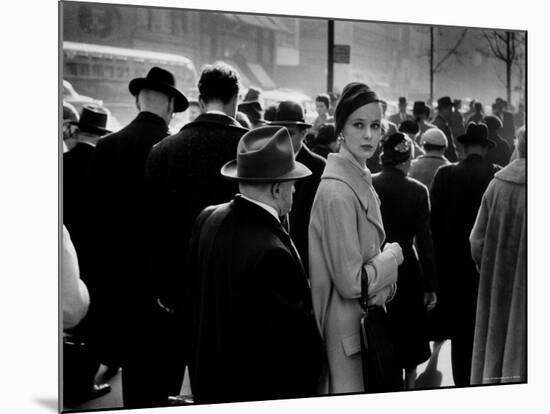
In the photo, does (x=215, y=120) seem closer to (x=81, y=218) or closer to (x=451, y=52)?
(x=81, y=218)

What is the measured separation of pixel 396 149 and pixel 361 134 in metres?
0.34

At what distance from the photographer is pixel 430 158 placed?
18.9 ft

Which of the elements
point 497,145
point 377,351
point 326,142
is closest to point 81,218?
point 326,142

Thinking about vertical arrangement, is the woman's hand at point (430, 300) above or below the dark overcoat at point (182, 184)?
below

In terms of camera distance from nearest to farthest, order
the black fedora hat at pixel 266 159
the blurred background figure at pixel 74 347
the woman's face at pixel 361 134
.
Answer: the black fedora hat at pixel 266 159 < the blurred background figure at pixel 74 347 < the woman's face at pixel 361 134

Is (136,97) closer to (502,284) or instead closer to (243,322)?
(243,322)

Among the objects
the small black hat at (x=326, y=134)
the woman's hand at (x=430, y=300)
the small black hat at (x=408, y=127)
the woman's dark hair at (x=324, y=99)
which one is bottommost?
the woman's hand at (x=430, y=300)

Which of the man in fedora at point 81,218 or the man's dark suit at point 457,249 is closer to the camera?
the man in fedora at point 81,218

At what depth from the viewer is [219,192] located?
16.8 ft

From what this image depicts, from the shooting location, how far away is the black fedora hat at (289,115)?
5387 millimetres

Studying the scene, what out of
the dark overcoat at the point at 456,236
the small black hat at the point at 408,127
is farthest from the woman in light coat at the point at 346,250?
the dark overcoat at the point at 456,236

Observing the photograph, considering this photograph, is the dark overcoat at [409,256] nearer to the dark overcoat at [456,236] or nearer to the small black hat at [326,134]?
the dark overcoat at [456,236]

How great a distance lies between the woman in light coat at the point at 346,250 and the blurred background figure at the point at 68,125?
137 cm

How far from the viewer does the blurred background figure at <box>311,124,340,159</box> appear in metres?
5.36
